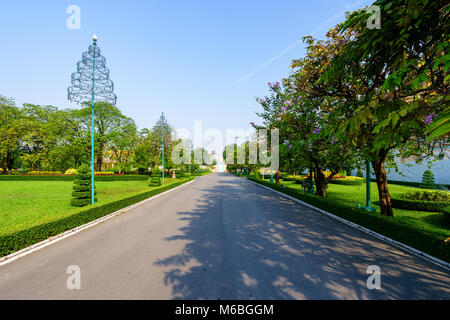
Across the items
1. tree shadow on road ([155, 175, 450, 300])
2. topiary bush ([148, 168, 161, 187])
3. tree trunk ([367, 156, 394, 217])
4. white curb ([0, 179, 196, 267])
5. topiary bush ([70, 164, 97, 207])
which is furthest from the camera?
topiary bush ([148, 168, 161, 187])

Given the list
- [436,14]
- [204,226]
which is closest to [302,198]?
[204,226]

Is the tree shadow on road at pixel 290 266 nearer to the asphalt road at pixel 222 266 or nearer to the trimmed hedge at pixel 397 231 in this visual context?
the asphalt road at pixel 222 266

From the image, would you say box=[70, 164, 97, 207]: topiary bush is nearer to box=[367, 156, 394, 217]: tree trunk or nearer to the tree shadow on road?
the tree shadow on road

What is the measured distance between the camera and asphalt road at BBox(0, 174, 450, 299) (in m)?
3.64

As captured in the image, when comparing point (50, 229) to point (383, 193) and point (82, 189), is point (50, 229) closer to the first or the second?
point (82, 189)

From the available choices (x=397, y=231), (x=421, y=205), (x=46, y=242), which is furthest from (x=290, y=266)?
(x=421, y=205)

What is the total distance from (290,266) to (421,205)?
35.0 ft

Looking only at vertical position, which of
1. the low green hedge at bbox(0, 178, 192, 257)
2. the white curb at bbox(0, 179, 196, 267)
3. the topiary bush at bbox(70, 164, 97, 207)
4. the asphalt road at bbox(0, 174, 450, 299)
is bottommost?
the white curb at bbox(0, 179, 196, 267)

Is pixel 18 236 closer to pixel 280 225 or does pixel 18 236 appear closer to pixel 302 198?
pixel 280 225

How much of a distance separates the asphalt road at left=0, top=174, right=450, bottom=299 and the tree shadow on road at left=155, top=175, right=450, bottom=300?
0.07 feet

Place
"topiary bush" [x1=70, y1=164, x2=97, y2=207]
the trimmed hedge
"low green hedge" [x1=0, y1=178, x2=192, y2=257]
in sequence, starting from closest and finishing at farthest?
the trimmed hedge → "low green hedge" [x1=0, y1=178, x2=192, y2=257] → "topiary bush" [x1=70, y1=164, x2=97, y2=207]

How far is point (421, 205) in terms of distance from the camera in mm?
10102

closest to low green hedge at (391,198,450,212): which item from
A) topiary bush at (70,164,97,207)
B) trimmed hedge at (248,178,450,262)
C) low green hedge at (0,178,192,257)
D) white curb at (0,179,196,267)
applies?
trimmed hedge at (248,178,450,262)

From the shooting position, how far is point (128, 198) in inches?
464
